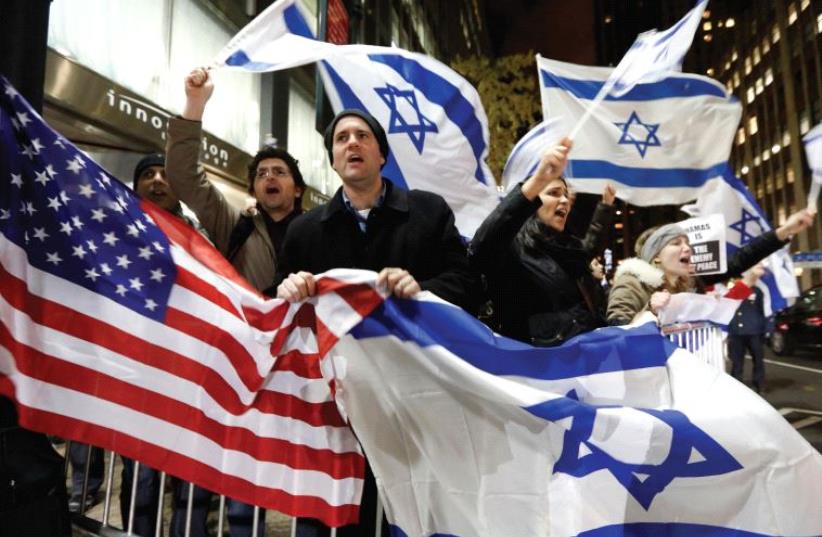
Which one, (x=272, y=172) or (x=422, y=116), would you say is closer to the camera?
(x=272, y=172)

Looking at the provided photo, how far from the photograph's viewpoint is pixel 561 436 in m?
2.39

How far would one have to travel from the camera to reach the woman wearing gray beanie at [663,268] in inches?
157

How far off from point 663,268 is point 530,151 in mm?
1539

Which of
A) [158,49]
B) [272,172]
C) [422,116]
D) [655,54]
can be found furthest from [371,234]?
[158,49]

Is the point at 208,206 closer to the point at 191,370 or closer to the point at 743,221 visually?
the point at 191,370

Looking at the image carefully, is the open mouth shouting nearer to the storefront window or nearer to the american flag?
the american flag

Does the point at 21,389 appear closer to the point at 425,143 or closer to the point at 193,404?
the point at 193,404

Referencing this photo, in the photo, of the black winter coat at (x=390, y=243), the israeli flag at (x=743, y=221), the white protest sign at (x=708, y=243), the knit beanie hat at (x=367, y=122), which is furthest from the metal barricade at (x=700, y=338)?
the knit beanie hat at (x=367, y=122)

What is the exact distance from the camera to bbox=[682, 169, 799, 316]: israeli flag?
5906 mm

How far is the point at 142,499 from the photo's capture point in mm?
3371

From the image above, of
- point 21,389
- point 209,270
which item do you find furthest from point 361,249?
point 21,389

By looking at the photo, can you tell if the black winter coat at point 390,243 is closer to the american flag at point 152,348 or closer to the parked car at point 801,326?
the american flag at point 152,348

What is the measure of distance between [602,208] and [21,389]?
4091mm

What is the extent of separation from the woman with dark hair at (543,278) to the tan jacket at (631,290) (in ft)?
0.95
